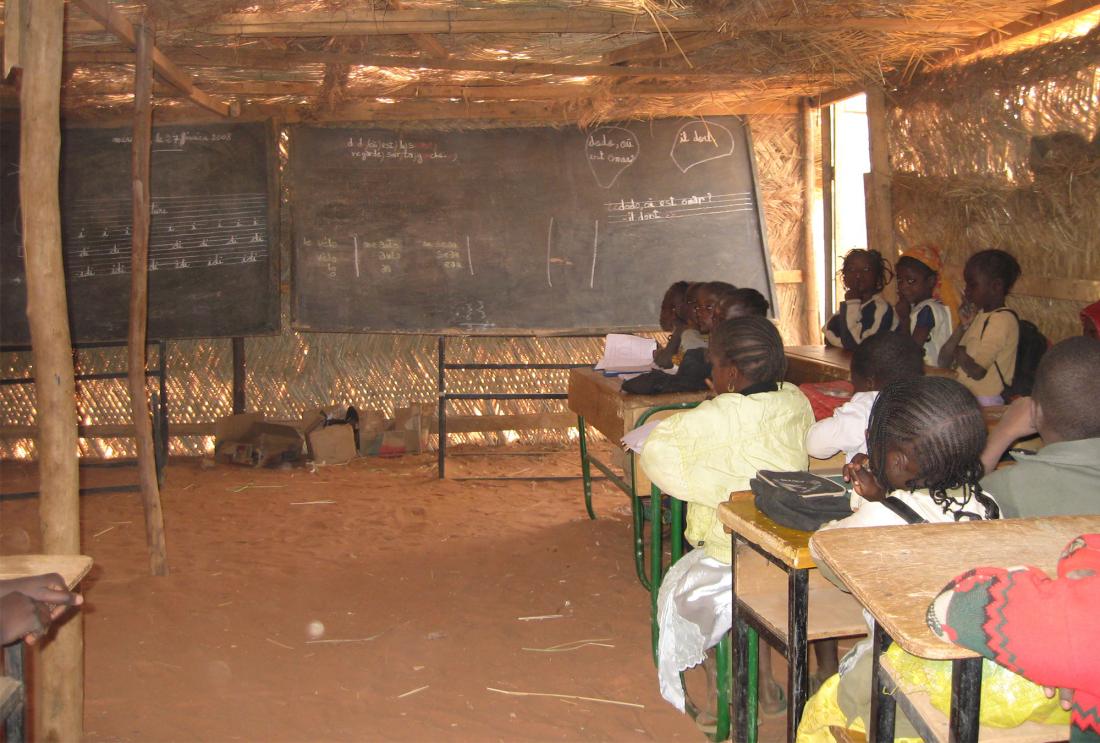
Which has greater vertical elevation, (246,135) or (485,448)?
(246,135)

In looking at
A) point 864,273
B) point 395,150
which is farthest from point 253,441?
point 864,273

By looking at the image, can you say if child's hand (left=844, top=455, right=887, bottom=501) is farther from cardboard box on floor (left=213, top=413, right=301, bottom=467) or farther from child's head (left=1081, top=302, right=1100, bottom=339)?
cardboard box on floor (left=213, top=413, right=301, bottom=467)

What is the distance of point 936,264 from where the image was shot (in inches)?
199

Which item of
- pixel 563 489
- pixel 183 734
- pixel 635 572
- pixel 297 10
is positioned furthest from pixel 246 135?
pixel 183 734

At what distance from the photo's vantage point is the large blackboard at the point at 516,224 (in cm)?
711

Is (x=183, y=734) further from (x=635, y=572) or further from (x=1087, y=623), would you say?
(x=1087, y=623)

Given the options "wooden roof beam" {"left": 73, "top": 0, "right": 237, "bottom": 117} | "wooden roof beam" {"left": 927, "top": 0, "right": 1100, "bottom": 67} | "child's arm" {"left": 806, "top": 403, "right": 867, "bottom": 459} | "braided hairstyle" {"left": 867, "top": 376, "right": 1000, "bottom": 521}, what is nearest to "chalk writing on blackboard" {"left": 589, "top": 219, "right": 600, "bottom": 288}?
"wooden roof beam" {"left": 927, "top": 0, "right": 1100, "bottom": 67}

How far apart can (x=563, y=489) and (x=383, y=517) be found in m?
1.32

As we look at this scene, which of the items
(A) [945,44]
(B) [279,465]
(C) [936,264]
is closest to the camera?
(C) [936,264]

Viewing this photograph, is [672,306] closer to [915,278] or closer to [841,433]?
[915,278]

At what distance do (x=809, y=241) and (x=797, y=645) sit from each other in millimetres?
5977

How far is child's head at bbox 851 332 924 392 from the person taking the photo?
303 cm

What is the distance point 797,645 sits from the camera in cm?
214

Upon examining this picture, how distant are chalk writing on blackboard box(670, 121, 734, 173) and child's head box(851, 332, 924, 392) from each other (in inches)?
178
